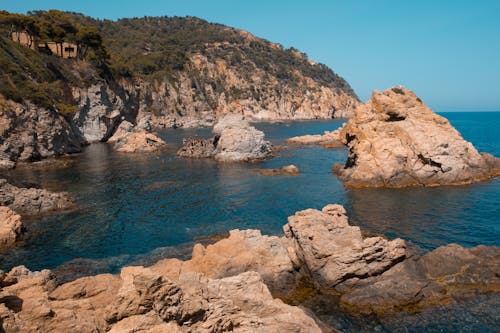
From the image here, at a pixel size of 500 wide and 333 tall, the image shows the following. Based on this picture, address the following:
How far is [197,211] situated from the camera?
37938 millimetres

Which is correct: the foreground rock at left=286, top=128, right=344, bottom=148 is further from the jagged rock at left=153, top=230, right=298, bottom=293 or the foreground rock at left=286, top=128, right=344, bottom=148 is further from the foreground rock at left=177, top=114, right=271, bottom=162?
the jagged rock at left=153, top=230, right=298, bottom=293

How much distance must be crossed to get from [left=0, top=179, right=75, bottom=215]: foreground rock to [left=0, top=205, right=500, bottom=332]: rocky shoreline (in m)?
19.0

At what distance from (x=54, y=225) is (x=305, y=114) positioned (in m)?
171

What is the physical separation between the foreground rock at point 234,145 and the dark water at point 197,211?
284 inches

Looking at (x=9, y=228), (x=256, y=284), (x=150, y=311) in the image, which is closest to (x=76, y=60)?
(x=9, y=228)

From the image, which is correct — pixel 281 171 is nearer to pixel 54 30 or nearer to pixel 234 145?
pixel 234 145

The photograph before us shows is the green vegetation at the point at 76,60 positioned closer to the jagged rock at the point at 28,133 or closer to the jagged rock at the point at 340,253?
the jagged rock at the point at 28,133

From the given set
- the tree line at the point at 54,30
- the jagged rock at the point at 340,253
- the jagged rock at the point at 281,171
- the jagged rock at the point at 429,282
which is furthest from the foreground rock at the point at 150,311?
the tree line at the point at 54,30

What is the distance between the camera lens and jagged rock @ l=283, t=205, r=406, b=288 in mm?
21672

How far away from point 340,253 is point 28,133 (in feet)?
188

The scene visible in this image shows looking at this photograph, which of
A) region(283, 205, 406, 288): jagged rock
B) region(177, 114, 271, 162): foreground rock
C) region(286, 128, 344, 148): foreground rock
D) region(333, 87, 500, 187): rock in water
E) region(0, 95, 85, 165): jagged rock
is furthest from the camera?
region(286, 128, 344, 148): foreground rock

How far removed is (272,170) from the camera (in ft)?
188

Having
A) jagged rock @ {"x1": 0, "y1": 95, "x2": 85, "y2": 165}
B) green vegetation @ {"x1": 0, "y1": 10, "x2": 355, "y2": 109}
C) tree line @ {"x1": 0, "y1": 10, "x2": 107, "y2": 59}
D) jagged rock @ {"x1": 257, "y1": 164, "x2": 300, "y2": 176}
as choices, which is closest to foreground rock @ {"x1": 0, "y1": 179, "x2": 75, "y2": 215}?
jagged rock @ {"x1": 0, "y1": 95, "x2": 85, "y2": 165}

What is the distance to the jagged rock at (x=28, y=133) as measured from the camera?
189 ft
